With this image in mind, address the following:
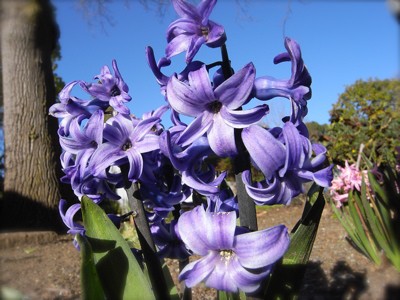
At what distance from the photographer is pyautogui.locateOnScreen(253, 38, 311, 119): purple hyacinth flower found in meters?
0.84

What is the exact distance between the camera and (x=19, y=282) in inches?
101

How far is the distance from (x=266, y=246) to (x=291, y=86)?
35cm

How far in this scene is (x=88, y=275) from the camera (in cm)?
80

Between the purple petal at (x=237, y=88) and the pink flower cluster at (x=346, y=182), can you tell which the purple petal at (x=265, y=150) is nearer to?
the purple petal at (x=237, y=88)

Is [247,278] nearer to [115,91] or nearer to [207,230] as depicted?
[207,230]

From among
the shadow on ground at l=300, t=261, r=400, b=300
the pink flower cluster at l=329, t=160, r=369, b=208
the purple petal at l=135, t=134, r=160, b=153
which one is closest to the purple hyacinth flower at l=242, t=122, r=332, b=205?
the purple petal at l=135, t=134, r=160, b=153

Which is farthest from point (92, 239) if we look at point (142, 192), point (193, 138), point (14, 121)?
point (14, 121)

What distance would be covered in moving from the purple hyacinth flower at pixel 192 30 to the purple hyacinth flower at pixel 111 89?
199 mm

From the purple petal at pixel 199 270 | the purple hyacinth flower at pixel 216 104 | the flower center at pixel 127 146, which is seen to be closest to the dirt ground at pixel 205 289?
the flower center at pixel 127 146

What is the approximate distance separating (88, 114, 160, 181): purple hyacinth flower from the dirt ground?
0.91m

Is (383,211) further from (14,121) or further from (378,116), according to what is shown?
(14,121)

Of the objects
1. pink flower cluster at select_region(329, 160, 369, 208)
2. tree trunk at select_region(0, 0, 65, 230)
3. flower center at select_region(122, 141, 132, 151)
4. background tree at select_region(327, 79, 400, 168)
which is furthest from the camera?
tree trunk at select_region(0, 0, 65, 230)

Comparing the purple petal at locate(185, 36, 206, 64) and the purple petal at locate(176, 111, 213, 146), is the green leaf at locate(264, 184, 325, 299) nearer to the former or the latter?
the purple petal at locate(176, 111, 213, 146)

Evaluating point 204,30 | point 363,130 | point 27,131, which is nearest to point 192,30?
point 204,30
